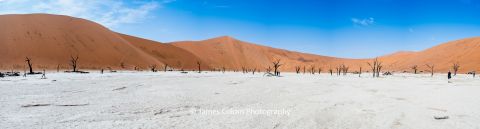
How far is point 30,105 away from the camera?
1164 cm

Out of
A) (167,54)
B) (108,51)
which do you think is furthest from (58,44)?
(167,54)

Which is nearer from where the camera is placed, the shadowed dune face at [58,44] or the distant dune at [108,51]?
the shadowed dune face at [58,44]

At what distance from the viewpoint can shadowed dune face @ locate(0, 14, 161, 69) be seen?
75250mm

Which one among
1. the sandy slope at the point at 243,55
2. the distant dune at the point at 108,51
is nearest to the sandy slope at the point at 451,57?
the distant dune at the point at 108,51

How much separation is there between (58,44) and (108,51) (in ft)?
37.9

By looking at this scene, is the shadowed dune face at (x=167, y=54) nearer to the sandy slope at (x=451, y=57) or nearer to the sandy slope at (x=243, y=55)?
the sandy slope at (x=243, y=55)

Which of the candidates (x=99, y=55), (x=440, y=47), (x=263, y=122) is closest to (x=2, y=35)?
(x=99, y=55)

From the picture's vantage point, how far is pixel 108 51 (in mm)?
93000

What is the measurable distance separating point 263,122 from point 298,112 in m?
2.20

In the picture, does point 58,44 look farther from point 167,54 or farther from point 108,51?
point 167,54

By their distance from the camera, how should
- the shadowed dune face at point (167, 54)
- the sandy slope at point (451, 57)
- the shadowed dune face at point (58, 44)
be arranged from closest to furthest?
the shadowed dune face at point (58, 44) < the sandy slope at point (451, 57) < the shadowed dune face at point (167, 54)

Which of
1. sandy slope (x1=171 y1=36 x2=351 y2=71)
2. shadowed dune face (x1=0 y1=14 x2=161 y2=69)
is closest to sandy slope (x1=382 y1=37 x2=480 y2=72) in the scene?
sandy slope (x1=171 y1=36 x2=351 y2=71)

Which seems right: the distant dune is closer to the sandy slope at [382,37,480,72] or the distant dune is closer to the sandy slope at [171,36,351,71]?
the sandy slope at [382,37,480,72]

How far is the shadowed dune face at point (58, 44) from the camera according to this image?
2963 inches
